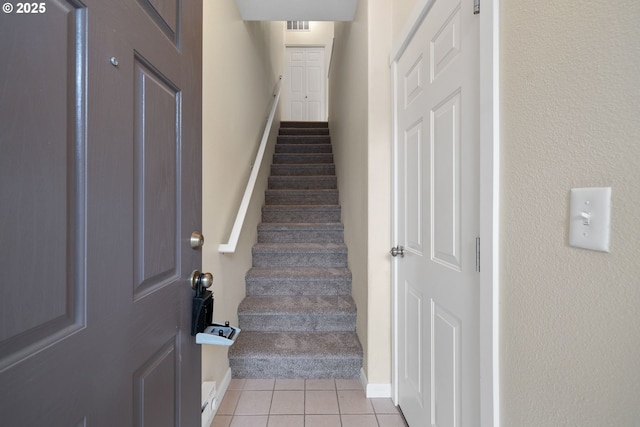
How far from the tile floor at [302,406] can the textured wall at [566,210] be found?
3.59ft

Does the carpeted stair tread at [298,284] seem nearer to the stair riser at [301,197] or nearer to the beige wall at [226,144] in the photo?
the beige wall at [226,144]

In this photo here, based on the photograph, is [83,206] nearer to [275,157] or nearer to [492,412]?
[492,412]

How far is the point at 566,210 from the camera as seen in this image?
22.0 inches

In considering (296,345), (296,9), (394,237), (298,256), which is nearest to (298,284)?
(298,256)

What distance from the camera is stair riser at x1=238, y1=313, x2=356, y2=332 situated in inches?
84.4

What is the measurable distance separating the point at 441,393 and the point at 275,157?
3.37 meters

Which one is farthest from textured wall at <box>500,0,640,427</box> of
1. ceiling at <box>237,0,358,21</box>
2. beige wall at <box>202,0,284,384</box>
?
ceiling at <box>237,0,358,21</box>

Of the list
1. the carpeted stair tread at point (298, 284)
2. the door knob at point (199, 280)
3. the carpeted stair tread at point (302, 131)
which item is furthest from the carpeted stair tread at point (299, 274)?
the carpeted stair tread at point (302, 131)

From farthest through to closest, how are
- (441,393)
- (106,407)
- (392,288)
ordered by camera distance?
1. (392,288)
2. (441,393)
3. (106,407)

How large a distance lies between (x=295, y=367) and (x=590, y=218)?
185 centimetres

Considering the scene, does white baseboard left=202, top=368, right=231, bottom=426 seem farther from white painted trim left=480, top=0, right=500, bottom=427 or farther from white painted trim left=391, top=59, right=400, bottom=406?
white painted trim left=480, top=0, right=500, bottom=427

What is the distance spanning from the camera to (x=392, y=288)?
5.51 ft

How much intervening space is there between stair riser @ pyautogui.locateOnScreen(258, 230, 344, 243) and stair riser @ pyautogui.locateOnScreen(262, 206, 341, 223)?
0.28 m

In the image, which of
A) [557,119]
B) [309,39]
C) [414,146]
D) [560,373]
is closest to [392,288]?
[414,146]
